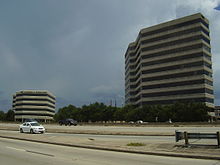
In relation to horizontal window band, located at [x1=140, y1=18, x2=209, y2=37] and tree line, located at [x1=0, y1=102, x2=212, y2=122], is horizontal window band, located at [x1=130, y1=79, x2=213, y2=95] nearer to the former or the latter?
tree line, located at [x1=0, y1=102, x2=212, y2=122]

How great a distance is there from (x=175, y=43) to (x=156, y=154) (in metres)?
103

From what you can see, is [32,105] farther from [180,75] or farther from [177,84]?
[180,75]

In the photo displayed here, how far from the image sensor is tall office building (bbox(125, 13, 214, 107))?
345 ft

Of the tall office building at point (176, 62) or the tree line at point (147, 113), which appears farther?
the tall office building at point (176, 62)

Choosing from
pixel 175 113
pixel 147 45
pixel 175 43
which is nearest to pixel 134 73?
pixel 147 45

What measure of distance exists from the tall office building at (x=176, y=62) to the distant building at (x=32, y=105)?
8952 cm

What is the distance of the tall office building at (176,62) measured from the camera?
345 feet

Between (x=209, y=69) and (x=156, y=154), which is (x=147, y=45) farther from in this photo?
(x=156, y=154)

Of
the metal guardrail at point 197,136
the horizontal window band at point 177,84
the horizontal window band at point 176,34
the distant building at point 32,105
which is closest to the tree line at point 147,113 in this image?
the horizontal window band at point 177,84

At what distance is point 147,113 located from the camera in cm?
9575

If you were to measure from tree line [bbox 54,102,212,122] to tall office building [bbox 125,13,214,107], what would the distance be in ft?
32.3

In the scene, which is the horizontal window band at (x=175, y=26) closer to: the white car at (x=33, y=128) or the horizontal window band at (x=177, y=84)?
the horizontal window band at (x=177, y=84)

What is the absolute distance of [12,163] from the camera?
11.8 meters

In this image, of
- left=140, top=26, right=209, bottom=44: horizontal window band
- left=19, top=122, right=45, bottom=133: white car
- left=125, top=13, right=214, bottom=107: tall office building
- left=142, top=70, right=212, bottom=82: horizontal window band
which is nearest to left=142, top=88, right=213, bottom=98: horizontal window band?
left=125, top=13, right=214, bottom=107: tall office building
